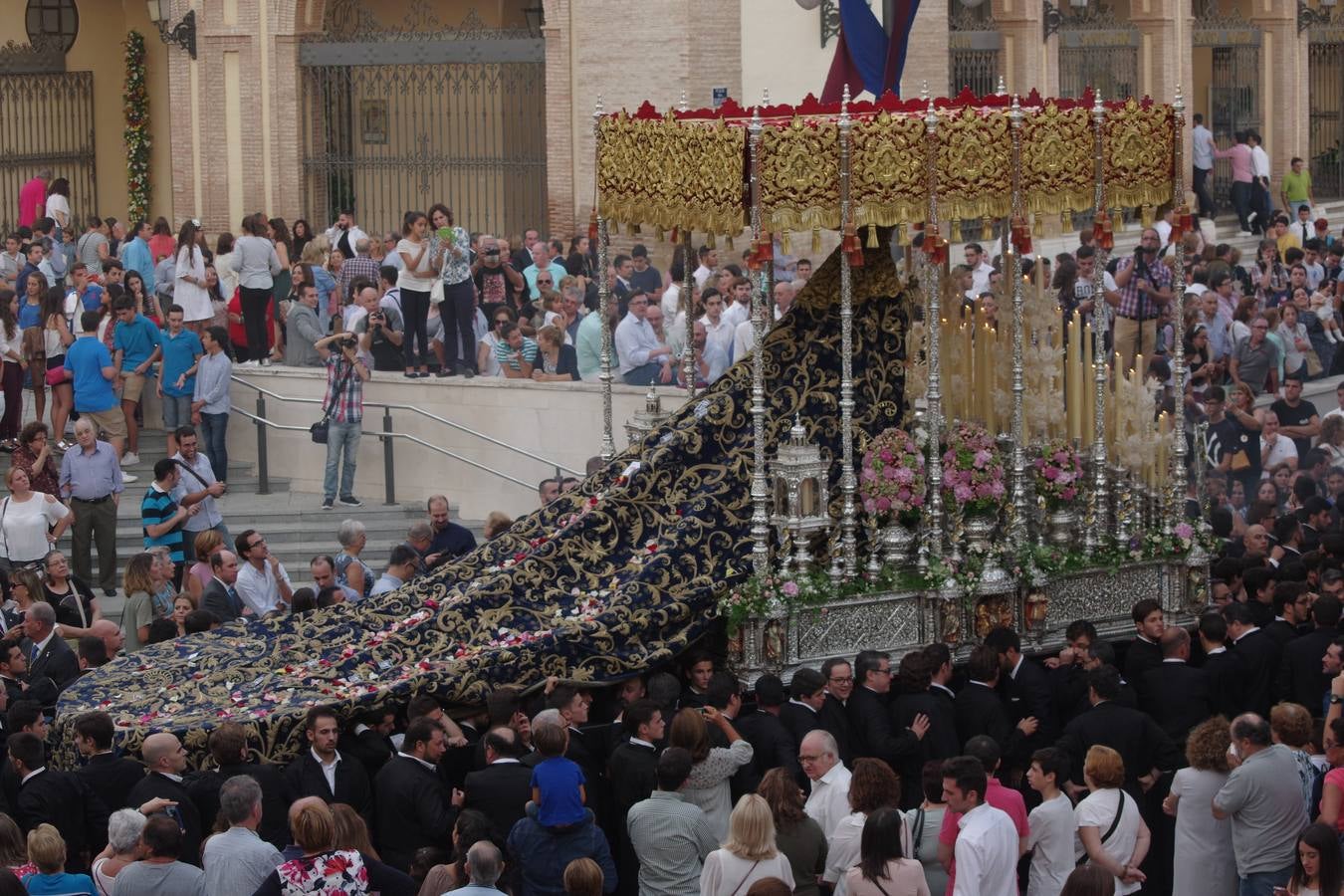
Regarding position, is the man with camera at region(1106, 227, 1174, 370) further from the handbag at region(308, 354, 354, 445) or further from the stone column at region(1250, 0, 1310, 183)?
the stone column at region(1250, 0, 1310, 183)

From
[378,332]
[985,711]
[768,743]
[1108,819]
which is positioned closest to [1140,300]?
[378,332]

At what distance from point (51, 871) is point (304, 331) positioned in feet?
34.4

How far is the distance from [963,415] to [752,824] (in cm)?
463

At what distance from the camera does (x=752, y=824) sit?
357 inches

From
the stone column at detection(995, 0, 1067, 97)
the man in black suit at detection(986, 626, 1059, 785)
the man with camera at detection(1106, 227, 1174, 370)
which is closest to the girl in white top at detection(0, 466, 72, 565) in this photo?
the man in black suit at detection(986, 626, 1059, 785)

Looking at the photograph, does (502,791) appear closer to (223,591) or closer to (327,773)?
(327,773)

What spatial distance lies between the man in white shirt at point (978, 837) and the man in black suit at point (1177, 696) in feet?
7.85

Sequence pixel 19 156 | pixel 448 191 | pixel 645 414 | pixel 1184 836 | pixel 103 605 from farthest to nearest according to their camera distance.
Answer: pixel 19 156, pixel 448 191, pixel 103 605, pixel 645 414, pixel 1184 836

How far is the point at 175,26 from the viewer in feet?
88.6

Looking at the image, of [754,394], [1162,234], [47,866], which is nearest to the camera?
A: [47,866]

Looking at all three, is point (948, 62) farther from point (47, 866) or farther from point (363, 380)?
point (47, 866)

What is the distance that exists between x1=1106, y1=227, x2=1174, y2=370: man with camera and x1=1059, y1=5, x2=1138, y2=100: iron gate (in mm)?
10743

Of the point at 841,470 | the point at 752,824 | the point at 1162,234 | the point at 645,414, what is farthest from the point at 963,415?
the point at 1162,234

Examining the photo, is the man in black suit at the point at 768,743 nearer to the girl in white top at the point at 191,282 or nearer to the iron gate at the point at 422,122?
the girl in white top at the point at 191,282
